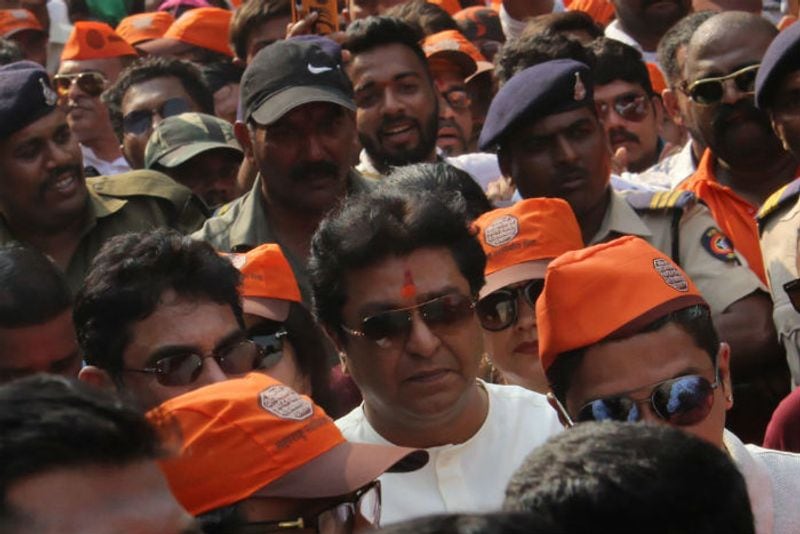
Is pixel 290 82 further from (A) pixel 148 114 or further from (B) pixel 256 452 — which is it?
(B) pixel 256 452

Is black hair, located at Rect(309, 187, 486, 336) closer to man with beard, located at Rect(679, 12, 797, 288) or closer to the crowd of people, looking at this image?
the crowd of people

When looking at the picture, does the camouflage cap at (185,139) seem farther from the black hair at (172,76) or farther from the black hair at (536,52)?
the black hair at (536,52)

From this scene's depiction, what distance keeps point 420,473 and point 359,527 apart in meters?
0.63

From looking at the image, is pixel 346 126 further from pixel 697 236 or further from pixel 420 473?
pixel 420 473

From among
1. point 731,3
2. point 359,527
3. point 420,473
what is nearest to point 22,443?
point 359,527

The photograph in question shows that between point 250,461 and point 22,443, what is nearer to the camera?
point 22,443

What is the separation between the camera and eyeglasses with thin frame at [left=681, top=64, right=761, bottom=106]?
5586mm

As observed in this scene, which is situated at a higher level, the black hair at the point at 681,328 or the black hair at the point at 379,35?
the black hair at the point at 681,328

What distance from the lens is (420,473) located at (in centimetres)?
368

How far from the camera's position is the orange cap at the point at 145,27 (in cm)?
973

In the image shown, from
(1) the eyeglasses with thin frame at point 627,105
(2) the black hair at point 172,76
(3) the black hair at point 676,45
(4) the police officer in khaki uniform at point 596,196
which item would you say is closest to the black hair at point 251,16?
(2) the black hair at point 172,76

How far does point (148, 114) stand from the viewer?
24.5 ft

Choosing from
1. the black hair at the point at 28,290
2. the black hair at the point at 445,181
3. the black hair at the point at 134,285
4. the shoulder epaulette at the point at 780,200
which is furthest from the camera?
the black hair at the point at 445,181

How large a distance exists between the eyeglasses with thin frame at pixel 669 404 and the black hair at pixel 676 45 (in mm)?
2906
